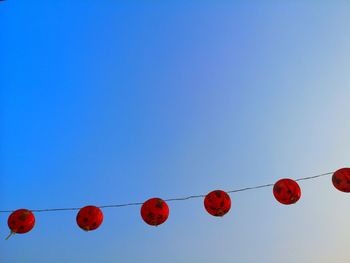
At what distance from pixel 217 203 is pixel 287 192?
166cm

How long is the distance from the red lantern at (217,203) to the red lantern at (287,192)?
1215 mm

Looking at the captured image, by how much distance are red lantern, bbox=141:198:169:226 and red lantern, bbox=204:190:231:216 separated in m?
1.04

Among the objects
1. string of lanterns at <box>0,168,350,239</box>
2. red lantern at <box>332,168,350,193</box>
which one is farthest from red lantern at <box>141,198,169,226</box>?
red lantern at <box>332,168,350,193</box>

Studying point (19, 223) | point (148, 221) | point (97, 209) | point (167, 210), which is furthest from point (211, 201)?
point (19, 223)

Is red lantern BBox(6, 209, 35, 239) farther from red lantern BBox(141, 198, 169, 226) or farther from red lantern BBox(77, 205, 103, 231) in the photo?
red lantern BBox(141, 198, 169, 226)

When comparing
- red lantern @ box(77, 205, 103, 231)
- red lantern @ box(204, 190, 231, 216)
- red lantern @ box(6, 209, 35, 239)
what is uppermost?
red lantern @ box(6, 209, 35, 239)

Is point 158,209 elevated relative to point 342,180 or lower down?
elevated

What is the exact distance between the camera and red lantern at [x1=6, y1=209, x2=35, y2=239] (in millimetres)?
6738

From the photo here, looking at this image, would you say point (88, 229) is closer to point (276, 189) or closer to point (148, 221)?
point (148, 221)

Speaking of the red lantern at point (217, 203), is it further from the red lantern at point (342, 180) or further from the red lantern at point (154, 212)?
the red lantern at point (342, 180)

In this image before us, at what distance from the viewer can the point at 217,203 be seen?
271 inches

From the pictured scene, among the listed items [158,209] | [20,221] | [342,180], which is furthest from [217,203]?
[20,221]

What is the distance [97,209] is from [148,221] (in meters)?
1.31

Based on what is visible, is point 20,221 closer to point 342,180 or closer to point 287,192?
point 287,192
